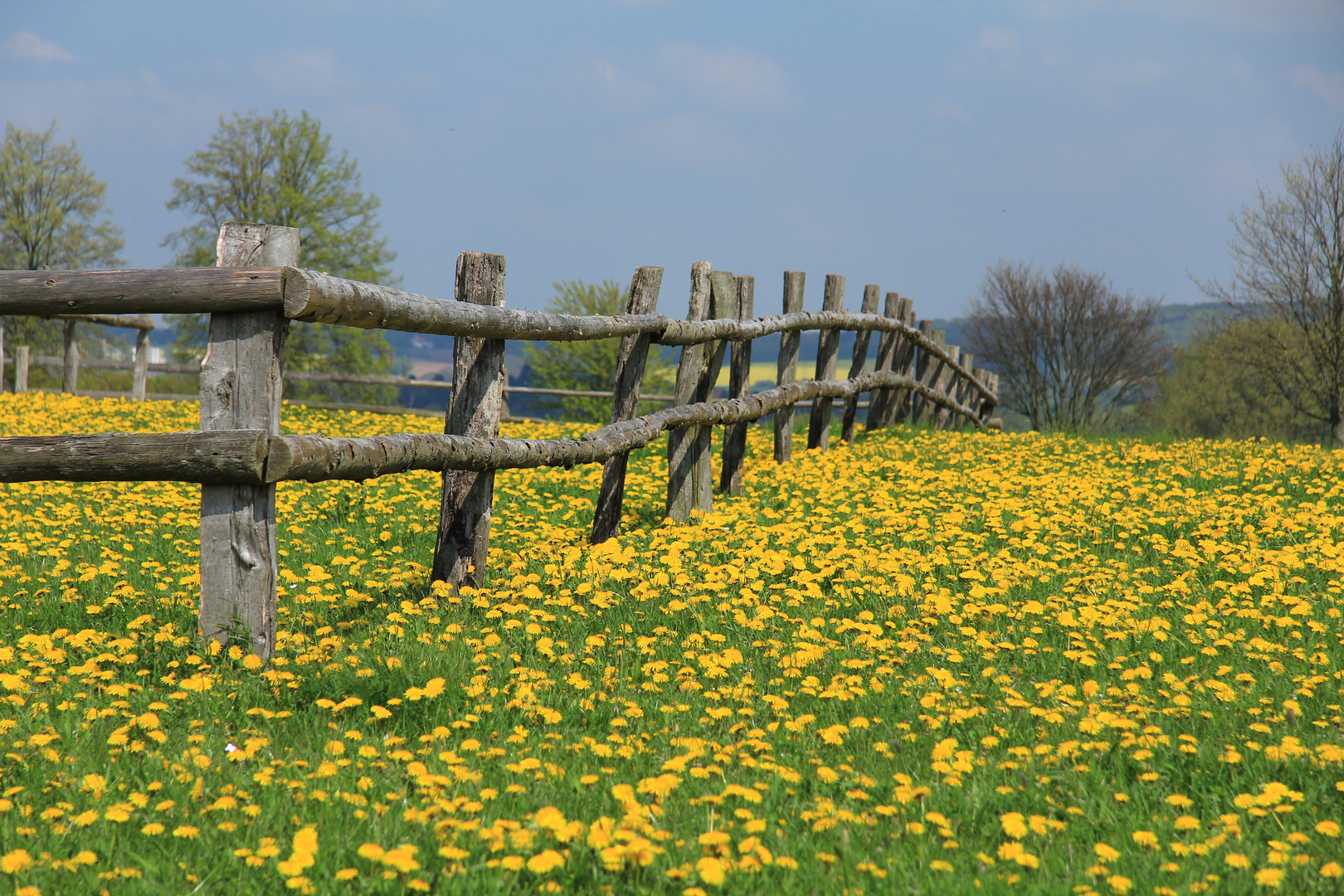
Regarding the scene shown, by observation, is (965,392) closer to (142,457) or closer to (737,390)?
(737,390)

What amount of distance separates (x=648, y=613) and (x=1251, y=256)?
1056 inches

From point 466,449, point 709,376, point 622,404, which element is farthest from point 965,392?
point 466,449

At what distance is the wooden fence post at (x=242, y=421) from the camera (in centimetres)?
382

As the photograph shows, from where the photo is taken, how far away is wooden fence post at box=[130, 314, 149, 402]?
18219mm

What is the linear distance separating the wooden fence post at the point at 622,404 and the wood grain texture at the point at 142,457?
307cm

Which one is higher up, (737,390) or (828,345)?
(828,345)

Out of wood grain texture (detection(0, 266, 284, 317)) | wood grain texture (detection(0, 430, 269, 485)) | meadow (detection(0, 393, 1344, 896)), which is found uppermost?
wood grain texture (detection(0, 266, 284, 317))

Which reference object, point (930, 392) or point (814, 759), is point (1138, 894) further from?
point (930, 392)

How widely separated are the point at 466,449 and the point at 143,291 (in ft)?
5.30

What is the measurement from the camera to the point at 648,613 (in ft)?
15.5

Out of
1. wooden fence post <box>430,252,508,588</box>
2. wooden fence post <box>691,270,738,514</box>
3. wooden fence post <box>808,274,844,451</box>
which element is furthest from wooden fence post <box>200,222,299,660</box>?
A: wooden fence post <box>808,274,844,451</box>

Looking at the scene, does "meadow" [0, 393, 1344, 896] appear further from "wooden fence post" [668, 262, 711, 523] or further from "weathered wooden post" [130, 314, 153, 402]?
"weathered wooden post" [130, 314, 153, 402]

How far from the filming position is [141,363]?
18.8 m

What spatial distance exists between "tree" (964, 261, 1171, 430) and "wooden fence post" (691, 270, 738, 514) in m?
34.2
